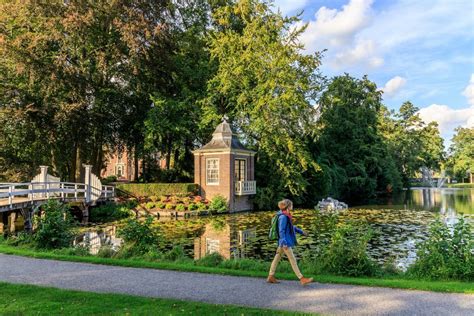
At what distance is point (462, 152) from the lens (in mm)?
65750

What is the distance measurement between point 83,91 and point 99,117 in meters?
2.12

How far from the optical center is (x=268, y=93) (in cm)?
2612

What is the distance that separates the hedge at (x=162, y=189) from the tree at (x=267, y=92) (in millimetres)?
4736

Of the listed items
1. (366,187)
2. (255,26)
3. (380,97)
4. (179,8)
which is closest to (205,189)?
(255,26)

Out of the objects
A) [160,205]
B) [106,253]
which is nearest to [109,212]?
[160,205]

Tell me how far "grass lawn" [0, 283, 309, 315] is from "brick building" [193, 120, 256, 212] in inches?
731

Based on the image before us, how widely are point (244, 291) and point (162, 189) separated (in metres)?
19.6

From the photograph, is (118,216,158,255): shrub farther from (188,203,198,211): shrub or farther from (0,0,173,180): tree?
(0,0,173,180): tree

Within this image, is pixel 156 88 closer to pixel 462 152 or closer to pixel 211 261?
pixel 211 261

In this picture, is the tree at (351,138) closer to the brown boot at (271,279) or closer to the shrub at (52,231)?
the shrub at (52,231)

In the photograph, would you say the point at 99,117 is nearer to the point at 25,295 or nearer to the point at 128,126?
the point at 128,126

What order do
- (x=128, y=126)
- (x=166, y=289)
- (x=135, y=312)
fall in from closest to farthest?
1. (x=135, y=312)
2. (x=166, y=289)
3. (x=128, y=126)

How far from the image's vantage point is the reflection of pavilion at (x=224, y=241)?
11.7m

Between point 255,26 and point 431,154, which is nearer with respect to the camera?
point 255,26
